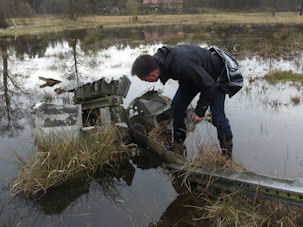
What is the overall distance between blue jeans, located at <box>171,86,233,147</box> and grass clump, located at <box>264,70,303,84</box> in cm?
520

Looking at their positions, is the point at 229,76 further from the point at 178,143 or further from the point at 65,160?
the point at 65,160

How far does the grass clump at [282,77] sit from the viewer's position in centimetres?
848

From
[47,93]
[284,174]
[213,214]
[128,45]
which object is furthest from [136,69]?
[128,45]

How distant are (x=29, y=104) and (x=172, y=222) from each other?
5.75 m

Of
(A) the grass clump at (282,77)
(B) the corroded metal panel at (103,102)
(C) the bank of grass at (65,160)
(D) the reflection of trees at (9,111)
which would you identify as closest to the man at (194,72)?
(C) the bank of grass at (65,160)

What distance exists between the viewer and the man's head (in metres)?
3.25

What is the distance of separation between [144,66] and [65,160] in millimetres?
1819

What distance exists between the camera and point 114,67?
38.1ft

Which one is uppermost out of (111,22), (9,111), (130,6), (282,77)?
(130,6)

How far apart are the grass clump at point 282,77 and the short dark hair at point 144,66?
6244mm

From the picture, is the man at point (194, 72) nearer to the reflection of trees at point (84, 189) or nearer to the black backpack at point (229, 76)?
the black backpack at point (229, 76)

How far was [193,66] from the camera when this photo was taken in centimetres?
324

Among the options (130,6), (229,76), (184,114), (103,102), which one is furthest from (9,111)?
(130,6)

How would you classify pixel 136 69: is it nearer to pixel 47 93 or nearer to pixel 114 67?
pixel 47 93
